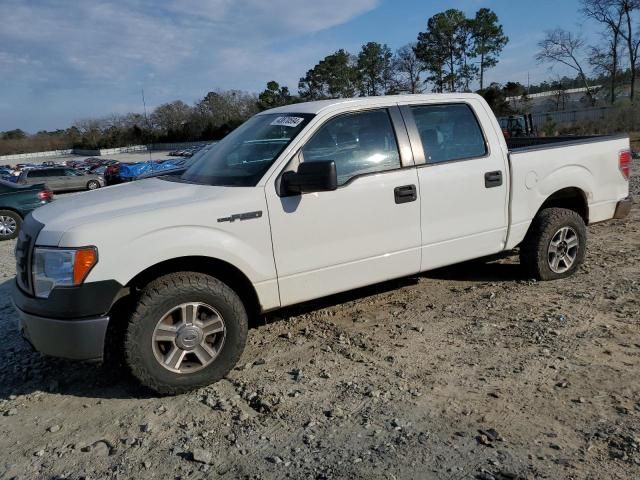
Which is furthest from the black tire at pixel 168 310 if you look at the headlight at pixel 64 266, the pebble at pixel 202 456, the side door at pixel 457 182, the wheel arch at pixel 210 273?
the side door at pixel 457 182

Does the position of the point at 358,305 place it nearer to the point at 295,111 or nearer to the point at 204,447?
the point at 295,111

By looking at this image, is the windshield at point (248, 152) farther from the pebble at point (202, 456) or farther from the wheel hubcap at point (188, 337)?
the pebble at point (202, 456)

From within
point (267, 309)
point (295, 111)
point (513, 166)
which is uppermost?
point (295, 111)

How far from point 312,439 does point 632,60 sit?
6682cm

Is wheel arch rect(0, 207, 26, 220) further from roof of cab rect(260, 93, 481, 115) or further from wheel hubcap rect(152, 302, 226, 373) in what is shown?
wheel hubcap rect(152, 302, 226, 373)

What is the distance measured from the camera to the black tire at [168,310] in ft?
11.4

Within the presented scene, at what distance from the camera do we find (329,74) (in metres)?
73.9

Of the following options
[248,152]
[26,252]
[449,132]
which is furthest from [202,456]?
[449,132]

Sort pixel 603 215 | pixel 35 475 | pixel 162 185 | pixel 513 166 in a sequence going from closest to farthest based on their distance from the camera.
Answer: pixel 35 475 → pixel 162 185 → pixel 513 166 → pixel 603 215

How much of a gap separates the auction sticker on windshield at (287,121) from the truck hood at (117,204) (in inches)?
29.5

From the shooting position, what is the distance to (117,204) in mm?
3766

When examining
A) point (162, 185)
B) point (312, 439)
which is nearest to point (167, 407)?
point (312, 439)

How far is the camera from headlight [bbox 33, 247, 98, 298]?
130 inches

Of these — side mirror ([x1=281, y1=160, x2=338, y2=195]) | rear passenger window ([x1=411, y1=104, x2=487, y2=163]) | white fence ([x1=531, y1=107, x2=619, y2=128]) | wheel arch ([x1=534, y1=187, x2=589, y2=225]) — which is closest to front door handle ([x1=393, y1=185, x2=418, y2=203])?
rear passenger window ([x1=411, y1=104, x2=487, y2=163])
